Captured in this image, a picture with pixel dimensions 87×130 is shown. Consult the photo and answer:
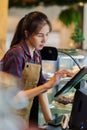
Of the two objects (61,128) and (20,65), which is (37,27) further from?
(61,128)

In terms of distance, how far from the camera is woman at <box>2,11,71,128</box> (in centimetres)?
109

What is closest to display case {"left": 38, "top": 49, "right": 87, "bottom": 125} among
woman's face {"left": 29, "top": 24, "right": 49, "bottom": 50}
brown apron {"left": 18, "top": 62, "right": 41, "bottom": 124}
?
brown apron {"left": 18, "top": 62, "right": 41, "bottom": 124}

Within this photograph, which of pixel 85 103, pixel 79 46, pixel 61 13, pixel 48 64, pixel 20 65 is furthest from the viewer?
pixel 79 46

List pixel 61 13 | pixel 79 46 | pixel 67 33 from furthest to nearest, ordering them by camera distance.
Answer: pixel 67 33 → pixel 79 46 → pixel 61 13

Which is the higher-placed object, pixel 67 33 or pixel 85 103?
pixel 67 33

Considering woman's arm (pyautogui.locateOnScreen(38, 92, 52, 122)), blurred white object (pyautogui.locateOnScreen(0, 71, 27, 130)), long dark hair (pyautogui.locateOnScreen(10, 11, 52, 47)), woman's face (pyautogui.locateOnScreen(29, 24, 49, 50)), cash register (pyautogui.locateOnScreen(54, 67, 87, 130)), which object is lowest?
woman's arm (pyautogui.locateOnScreen(38, 92, 52, 122))

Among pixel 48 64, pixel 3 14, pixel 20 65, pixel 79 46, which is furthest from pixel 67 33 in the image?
pixel 20 65

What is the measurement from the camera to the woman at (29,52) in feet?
3.57

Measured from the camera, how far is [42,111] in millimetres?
1355

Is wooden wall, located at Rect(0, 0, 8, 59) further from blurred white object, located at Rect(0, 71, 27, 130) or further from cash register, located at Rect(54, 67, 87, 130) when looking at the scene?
blurred white object, located at Rect(0, 71, 27, 130)

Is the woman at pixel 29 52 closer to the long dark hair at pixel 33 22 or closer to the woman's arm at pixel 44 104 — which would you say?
the long dark hair at pixel 33 22

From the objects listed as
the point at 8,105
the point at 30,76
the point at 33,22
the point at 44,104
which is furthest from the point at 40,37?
the point at 8,105

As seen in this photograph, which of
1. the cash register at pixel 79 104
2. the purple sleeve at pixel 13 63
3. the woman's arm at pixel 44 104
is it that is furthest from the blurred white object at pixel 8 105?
the woman's arm at pixel 44 104

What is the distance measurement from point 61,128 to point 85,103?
0.57 feet
